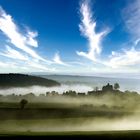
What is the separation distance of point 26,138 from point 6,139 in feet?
25.0

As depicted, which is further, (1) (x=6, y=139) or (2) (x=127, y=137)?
(2) (x=127, y=137)

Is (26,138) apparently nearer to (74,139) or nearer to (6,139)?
(6,139)

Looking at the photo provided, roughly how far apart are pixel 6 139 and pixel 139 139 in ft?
136

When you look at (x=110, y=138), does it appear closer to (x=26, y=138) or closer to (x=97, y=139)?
(x=97, y=139)

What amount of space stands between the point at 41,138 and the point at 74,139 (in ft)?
35.9

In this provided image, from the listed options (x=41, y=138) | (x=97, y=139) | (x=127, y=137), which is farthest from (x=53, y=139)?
(x=127, y=137)

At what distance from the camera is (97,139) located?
113000 millimetres

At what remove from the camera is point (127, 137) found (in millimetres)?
117875

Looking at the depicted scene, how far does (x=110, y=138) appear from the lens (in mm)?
116750

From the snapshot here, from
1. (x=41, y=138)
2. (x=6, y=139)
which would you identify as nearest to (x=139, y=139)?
(x=41, y=138)

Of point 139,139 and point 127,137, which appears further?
point 127,137

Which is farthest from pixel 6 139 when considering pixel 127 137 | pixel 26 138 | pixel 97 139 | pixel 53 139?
pixel 127 137

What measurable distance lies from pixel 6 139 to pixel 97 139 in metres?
28.8

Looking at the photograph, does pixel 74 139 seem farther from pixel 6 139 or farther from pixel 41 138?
pixel 6 139
